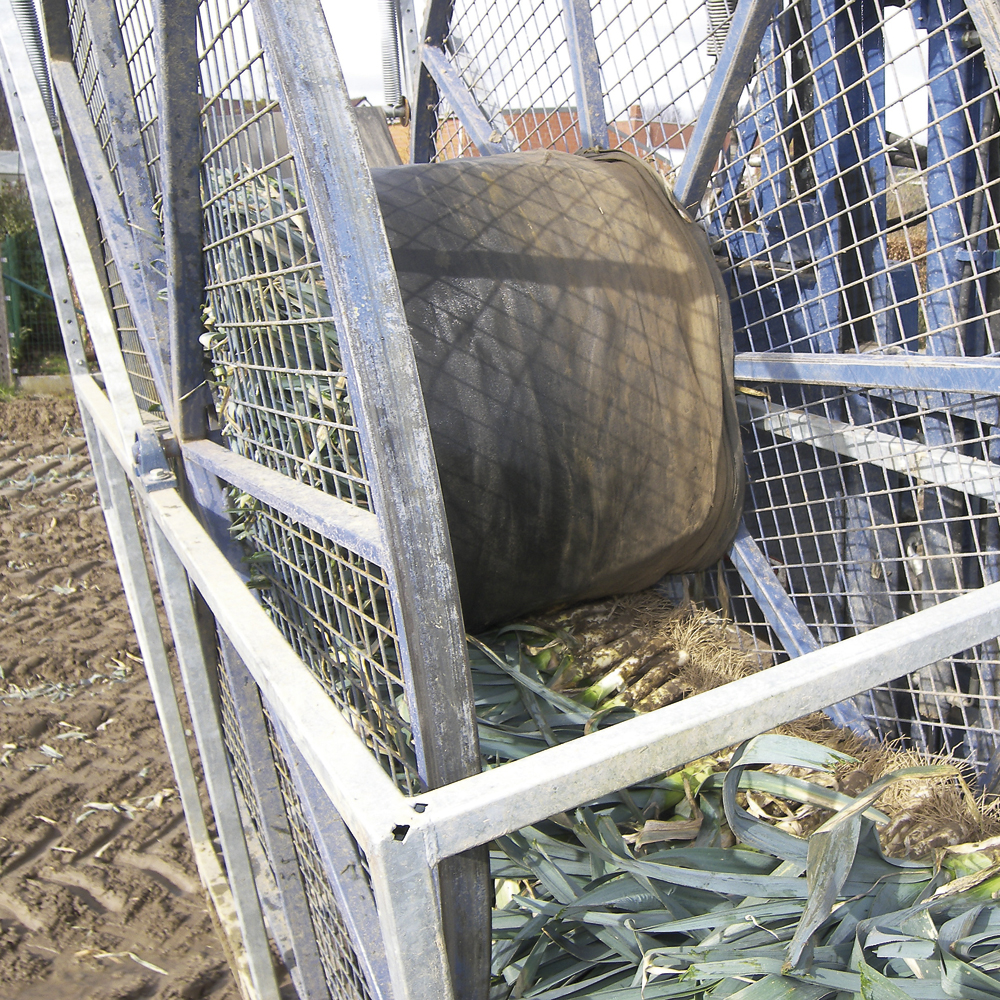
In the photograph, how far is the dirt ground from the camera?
2736mm

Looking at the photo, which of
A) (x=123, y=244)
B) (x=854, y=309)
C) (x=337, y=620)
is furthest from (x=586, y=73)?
(x=337, y=620)

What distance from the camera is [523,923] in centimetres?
130

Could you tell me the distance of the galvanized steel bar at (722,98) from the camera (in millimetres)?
1861

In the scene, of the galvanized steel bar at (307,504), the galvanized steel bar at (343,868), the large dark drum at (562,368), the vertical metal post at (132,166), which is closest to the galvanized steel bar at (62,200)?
the vertical metal post at (132,166)


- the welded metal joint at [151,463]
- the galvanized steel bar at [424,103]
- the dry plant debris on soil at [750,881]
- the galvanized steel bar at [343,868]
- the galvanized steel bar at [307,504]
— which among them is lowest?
the dry plant debris on soil at [750,881]

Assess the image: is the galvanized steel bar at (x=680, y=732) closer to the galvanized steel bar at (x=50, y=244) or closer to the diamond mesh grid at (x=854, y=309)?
the diamond mesh grid at (x=854, y=309)

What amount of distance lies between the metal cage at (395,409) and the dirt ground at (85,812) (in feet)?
0.89

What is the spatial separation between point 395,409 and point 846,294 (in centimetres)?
175

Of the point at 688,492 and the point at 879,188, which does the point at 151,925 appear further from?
the point at 879,188

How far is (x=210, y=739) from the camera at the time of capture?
6.28ft

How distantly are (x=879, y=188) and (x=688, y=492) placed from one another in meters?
0.98

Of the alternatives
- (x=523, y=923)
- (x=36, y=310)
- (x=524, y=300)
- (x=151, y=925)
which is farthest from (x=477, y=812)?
(x=36, y=310)

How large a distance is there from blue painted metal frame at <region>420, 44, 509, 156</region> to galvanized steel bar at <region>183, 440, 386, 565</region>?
5.64 feet

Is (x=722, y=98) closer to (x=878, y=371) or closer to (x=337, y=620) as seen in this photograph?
(x=878, y=371)
